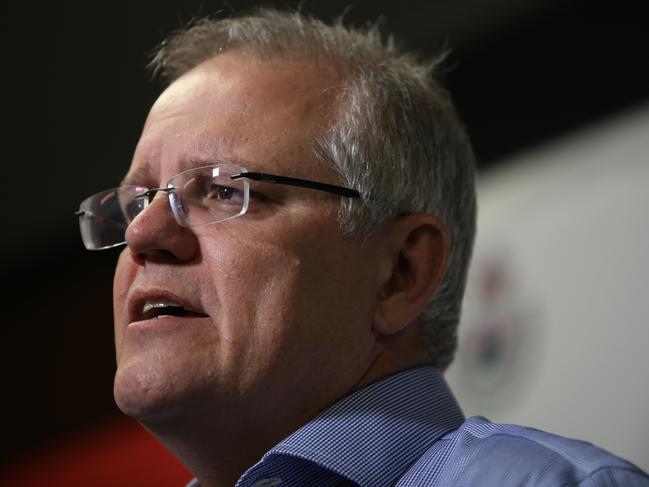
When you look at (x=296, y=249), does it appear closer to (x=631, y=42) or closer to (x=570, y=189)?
(x=570, y=189)

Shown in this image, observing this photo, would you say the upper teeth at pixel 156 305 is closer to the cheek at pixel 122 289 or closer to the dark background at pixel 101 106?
the cheek at pixel 122 289

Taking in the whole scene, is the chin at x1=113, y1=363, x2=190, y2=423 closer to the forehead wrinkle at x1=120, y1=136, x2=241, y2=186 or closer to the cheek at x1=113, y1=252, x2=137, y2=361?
the cheek at x1=113, y1=252, x2=137, y2=361

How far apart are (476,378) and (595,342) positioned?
16.7 inches

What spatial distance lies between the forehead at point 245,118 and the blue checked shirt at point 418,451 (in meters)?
0.42

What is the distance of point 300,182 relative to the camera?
141 cm

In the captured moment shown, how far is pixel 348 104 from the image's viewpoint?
1.52 m

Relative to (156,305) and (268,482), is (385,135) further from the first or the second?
(268,482)

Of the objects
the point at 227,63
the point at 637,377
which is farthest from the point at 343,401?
the point at 637,377

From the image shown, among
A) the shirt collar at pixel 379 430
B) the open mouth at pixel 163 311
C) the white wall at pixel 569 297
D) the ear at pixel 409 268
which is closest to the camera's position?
the shirt collar at pixel 379 430

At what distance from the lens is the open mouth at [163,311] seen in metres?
1.34

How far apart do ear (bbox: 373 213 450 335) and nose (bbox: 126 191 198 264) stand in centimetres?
34

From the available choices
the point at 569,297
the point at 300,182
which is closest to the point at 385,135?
the point at 300,182

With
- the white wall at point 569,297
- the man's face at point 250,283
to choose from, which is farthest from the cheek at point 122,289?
the white wall at point 569,297

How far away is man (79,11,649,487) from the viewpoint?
1.26m
